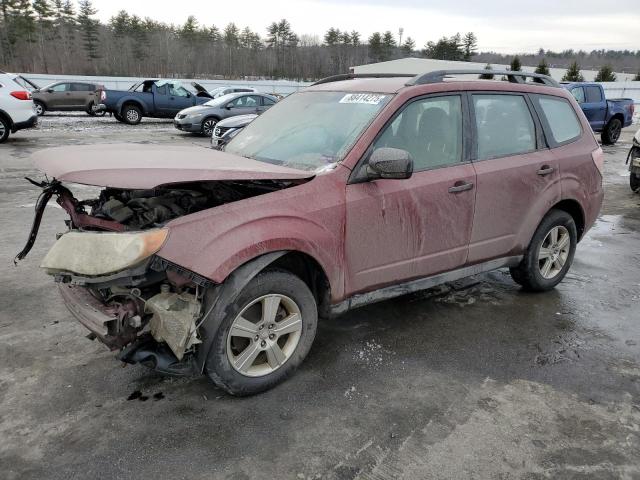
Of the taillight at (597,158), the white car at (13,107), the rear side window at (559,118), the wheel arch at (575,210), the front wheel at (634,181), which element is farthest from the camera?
the white car at (13,107)

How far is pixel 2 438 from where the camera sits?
2.58 m

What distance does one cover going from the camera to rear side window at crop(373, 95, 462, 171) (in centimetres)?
344

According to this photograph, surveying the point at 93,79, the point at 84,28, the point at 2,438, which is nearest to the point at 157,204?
the point at 2,438

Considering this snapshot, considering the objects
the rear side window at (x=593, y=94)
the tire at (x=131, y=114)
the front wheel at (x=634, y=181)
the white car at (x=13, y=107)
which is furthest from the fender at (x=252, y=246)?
the tire at (x=131, y=114)

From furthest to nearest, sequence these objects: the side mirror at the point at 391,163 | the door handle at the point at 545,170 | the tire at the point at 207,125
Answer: the tire at the point at 207,125, the door handle at the point at 545,170, the side mirror at the point at 391,163

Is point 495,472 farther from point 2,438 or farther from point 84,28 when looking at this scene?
point 84,28

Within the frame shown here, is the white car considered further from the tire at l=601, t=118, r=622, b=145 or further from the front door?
the tire at l=601, t=118, r=622, b=145

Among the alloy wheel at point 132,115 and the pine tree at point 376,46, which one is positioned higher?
the pine tree at point 376,46

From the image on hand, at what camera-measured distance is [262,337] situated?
295 centimetres

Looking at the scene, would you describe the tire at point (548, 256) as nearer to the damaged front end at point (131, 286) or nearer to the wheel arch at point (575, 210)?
the wheel arch at point (575, 210)

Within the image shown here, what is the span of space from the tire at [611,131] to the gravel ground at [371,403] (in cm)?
1514

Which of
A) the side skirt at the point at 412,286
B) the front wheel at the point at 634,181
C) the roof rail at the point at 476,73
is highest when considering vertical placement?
the roof rail at the point at 476,73

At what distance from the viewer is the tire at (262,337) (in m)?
2.77

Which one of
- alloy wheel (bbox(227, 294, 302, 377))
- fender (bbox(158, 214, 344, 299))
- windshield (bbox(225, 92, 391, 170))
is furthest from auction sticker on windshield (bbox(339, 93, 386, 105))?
alloy wheel (bbox(227, 294, 302, 377))
